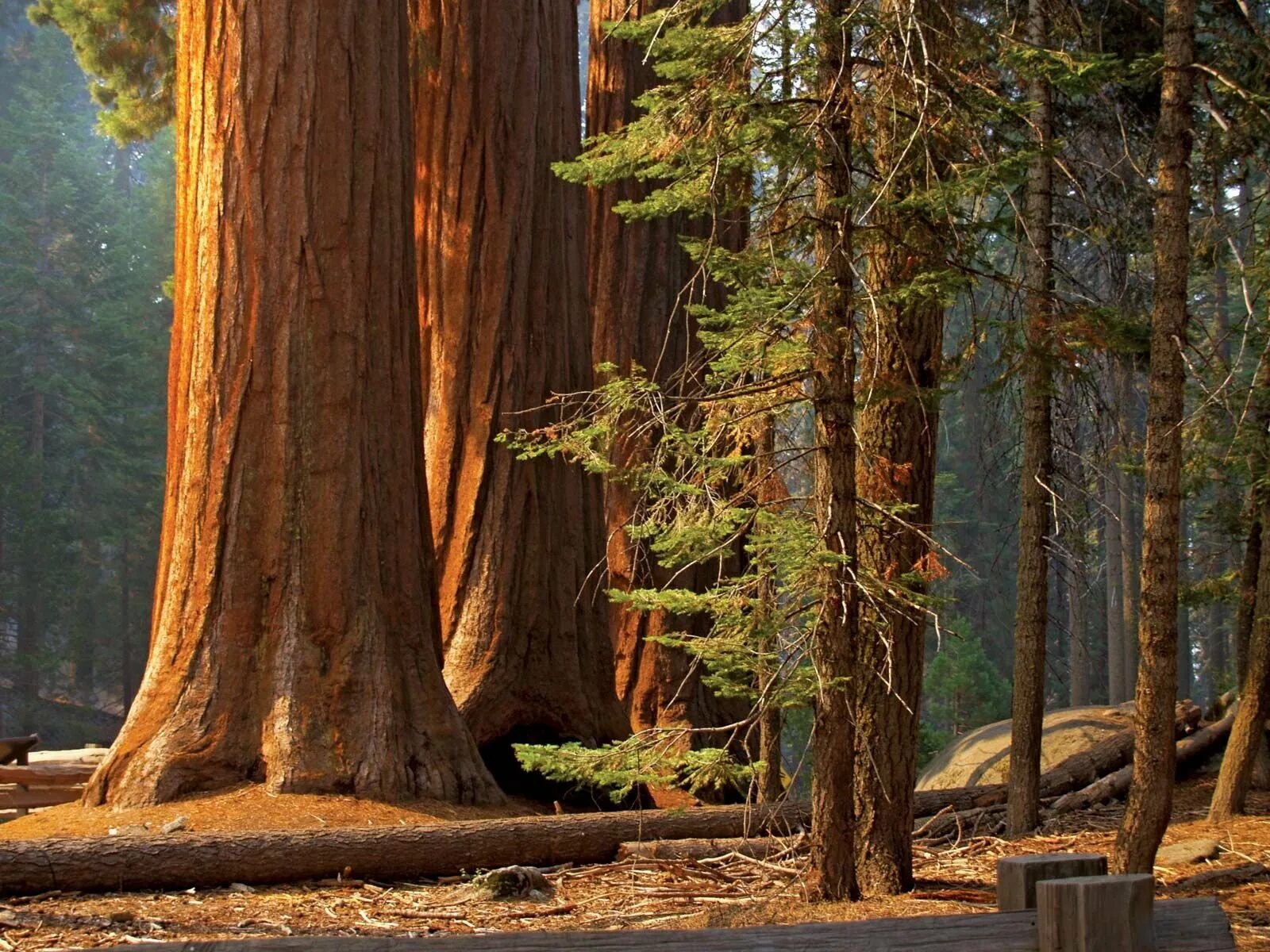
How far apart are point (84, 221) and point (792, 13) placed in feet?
133

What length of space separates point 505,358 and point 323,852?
14.9 feet

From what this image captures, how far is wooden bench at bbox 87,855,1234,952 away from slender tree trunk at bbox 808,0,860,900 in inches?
87.5

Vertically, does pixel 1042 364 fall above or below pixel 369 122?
below

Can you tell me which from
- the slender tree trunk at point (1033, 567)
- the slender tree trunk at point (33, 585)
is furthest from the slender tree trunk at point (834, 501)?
the slender tree trunk at point (33, 585)

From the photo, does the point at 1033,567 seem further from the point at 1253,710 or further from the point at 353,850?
the point at 353,850

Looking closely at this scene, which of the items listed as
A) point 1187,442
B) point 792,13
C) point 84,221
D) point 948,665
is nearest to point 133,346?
point 84,221

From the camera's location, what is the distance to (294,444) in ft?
28.1

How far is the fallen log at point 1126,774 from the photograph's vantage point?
11.1 metres

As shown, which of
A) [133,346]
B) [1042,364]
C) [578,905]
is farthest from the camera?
[133,346]

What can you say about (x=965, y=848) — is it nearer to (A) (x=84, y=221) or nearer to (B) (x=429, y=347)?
(B) (x=429, y=347)

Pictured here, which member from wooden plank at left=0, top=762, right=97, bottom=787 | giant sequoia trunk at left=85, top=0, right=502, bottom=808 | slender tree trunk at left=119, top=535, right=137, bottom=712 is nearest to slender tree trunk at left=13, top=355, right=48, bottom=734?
slender tree trunk at left=119, top=535, right=137, bottom=712

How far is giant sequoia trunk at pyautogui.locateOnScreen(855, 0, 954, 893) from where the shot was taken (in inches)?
259

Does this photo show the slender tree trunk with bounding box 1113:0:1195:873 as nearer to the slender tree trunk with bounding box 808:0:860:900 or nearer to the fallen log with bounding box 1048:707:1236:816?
the slender tree trunk with bounding box 808:0:860:900

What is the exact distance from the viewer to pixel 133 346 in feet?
127
